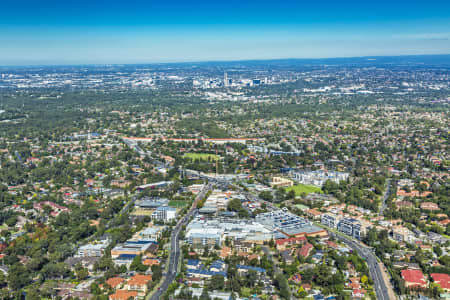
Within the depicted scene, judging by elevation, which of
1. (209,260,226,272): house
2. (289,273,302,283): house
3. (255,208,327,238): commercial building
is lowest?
(289,273,302,283): house

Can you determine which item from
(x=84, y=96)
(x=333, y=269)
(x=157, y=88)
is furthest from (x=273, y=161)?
(x=157, y=88)

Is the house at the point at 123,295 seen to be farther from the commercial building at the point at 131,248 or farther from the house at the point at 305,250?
the house at the point at 305,250

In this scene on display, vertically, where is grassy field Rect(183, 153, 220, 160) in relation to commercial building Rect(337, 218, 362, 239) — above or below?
above

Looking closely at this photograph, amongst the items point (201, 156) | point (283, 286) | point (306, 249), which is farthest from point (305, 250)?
point (201, 156)

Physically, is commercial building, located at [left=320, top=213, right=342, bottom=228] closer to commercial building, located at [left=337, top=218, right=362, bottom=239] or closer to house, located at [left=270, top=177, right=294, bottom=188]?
commercial building, located at [left=337, top=218, right=362, bottom=239]

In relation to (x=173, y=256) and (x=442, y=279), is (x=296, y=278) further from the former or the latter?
(x=442, y=279)

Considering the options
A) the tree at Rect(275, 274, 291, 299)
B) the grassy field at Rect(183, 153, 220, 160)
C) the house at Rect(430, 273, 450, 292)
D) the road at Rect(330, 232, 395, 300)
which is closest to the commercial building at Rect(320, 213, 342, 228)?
the road at Rect(330, 232, 395, 300)
